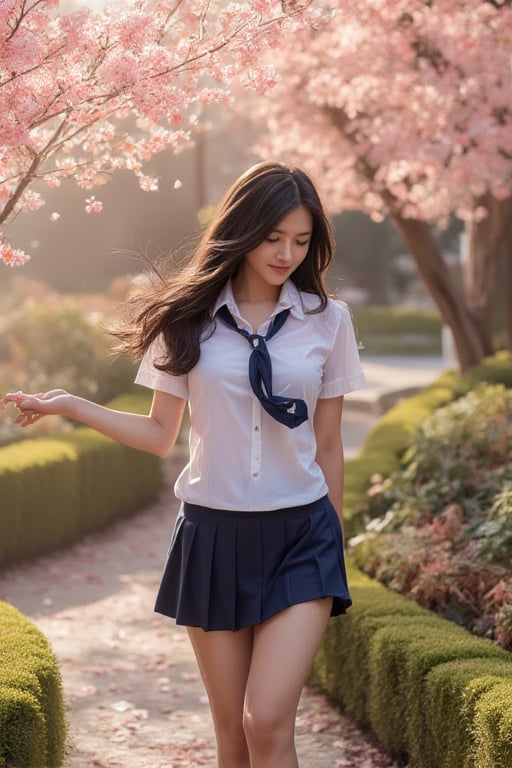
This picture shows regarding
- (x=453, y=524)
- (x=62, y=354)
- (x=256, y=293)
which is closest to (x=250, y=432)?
(x=256, y=293)

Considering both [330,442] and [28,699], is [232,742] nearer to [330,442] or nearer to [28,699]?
[28,699]

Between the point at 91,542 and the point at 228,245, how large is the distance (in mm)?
6160

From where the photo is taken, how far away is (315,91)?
1111 cm

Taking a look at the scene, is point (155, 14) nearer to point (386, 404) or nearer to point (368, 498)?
point (368, 498)

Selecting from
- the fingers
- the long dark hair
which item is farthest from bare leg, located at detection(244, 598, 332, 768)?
the fingers

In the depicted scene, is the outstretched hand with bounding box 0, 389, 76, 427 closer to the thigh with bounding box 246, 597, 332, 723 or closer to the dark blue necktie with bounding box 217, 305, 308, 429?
the dark blue necktie with bounding box 217, 305, 308, 429

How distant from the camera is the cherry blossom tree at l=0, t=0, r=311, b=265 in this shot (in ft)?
11.5

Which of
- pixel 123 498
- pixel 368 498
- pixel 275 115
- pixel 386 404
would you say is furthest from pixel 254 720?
pixel 386 404

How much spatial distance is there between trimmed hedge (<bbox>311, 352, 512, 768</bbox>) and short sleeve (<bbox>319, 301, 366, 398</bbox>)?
3.27 ft

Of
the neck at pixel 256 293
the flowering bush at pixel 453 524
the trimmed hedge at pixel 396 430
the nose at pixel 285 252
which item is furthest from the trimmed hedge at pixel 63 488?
the nose at pixel 285 252

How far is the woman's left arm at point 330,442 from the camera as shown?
337 cm

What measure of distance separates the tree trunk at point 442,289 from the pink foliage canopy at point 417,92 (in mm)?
243

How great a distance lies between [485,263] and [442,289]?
4.32 feet

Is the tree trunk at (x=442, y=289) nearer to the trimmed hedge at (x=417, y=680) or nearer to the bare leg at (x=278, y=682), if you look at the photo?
the trimmed hedge at (x=417, y=680)
